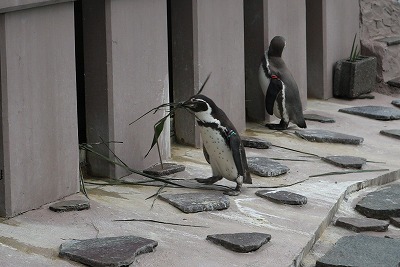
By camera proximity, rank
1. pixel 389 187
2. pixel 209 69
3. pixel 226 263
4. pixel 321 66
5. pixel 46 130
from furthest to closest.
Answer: pixel 321 66 → pixel 209 69 → pixel 389 187 → pixel 46 130 → pixel 226 263

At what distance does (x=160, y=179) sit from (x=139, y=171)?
0.83 ft

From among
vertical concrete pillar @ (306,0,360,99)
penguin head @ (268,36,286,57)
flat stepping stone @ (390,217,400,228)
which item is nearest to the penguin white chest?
flat stepping stone @ (390,217,400,228)

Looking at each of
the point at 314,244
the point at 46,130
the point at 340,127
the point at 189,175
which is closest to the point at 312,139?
the point at 340,127

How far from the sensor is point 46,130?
695 centimetres

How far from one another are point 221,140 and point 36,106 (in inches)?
54.2

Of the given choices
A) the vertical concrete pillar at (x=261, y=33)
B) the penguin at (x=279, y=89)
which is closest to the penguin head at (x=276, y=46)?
the penguin at (x=279, y=89)

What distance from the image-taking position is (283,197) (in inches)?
299

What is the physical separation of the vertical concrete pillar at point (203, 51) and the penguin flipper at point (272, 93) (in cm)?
41

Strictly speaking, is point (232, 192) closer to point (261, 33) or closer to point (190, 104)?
point (190, 104)

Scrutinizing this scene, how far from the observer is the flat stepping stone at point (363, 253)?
257 inches

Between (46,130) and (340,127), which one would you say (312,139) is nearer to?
(340,127)

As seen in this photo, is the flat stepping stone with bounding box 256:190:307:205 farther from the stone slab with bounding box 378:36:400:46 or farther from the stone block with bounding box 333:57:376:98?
the stone slab with bounding box 378:36:400:46

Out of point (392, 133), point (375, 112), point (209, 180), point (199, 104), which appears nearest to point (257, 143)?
point (209, 180)

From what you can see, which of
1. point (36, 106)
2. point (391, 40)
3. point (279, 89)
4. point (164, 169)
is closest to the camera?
point (36, 106)
